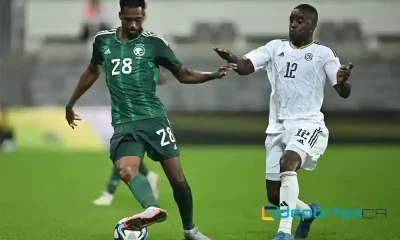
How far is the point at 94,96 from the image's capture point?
73.6ft

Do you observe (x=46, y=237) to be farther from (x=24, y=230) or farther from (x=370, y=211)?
(x=370, y=211)

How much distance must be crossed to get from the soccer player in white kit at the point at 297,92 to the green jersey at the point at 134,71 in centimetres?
62

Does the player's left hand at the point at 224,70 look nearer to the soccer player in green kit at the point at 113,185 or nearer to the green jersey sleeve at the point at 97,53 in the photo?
the green jersey sleeve at the point at 97,53

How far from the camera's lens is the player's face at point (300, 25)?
27.0 feet

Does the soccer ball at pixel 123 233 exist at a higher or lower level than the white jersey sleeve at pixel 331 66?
lower

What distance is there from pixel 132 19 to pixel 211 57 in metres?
15.3

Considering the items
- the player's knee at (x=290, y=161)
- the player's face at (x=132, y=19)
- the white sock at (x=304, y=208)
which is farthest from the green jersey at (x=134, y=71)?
the white sock at (x=304, y=208)

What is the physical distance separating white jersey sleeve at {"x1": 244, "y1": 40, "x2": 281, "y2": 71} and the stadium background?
403 inches

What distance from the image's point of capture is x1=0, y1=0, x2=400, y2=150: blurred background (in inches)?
858

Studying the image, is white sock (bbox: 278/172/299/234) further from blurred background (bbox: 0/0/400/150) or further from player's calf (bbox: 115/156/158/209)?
blurred background (bbox: 0/0/400/150)

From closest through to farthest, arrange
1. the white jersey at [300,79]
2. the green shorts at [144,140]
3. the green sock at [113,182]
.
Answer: the green shorts at [144,140] < the white jersey at [300,79] < the green sock at [113,182]

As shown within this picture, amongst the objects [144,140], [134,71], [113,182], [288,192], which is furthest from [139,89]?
[113,182]

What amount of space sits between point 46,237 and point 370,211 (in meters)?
3.99

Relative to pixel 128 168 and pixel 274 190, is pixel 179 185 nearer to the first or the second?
pixel 128 168
